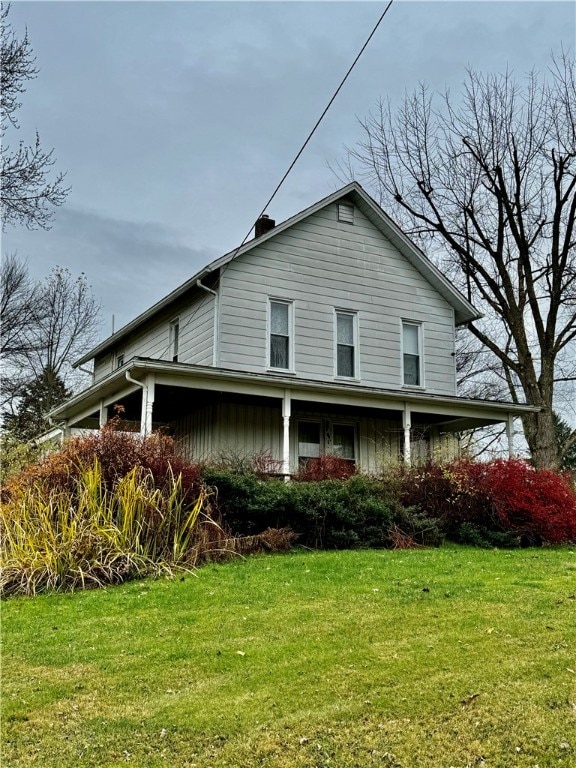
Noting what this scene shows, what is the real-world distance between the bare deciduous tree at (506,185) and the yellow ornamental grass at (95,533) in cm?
1447

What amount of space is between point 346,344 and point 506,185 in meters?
9.16

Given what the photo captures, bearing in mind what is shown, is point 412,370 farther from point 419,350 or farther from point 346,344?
point 346,344

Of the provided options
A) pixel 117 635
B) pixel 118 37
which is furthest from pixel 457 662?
pixel 118 37

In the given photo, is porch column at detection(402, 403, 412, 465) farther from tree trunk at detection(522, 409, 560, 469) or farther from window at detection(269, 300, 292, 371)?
tree trunk at detection(522, 409, 560, 469)

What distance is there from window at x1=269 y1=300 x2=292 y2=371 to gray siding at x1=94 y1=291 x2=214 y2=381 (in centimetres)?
153

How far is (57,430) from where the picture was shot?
64.4 feet

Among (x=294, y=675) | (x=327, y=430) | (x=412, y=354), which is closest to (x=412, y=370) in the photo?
(x=412, y=354)

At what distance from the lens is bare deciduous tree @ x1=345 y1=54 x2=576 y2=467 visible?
67.5 feet

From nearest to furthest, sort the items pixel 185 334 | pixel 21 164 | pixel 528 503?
pixel 528 503 → pixel 21 164 → pixel 185 334

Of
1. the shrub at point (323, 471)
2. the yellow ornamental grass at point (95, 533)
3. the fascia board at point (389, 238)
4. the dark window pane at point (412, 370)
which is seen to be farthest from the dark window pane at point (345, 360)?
the yellow ornamental grass at point (95, 533)

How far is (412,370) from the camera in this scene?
17.9 metres

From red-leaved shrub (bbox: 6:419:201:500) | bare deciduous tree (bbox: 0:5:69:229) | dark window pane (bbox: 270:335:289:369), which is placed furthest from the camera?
dark window pane (bbox: 270:335:289:369)

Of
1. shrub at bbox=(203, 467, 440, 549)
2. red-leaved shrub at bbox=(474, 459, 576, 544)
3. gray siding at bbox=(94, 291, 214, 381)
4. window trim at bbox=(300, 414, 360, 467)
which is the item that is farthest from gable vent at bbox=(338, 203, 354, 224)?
shrub at bbox=(203, 467, 440, 549)

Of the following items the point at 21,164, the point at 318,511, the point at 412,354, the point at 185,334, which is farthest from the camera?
the point at 412,354
